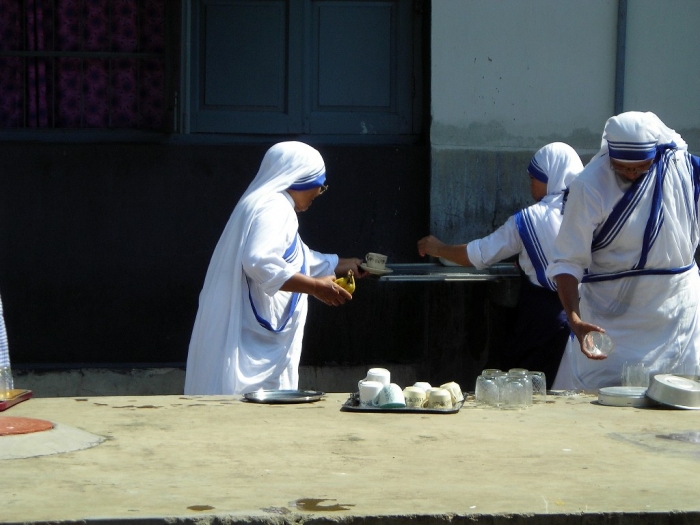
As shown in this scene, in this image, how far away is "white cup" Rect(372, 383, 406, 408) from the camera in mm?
3691

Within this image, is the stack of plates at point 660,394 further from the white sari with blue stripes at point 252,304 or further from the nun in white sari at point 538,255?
the nun in white sari at point 538,255

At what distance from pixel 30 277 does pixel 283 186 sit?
2705 millimetres

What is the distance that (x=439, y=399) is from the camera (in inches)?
145

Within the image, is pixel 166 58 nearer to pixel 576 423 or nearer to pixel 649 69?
pixel 649 69

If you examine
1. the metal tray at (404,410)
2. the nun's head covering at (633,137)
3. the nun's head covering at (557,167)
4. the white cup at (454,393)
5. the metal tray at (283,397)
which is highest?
the nun's head covering at (633,137)

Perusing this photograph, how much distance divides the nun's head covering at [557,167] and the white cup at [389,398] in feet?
7.54

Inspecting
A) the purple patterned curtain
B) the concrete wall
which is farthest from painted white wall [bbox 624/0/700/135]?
the purple patterned curtain

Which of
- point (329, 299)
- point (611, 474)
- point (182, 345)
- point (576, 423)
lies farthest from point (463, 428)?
point (182, 345)

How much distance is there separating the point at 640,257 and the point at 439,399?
1.12 m

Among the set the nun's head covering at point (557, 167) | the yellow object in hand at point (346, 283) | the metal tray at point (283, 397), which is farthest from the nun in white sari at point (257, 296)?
the nun's head covering at point (557, 167)

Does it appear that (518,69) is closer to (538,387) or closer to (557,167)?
(557,167)

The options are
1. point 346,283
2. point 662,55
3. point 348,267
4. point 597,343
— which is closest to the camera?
point 597,343

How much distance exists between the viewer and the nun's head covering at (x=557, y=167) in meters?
5.73

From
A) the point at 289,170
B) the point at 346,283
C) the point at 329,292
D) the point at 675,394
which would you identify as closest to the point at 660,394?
the point at 675,394
